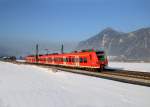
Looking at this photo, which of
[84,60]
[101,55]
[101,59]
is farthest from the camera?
[84,60]

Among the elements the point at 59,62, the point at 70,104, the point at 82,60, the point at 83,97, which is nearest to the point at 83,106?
the point at 70,104

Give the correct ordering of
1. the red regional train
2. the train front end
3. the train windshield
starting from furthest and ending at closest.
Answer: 1. the train windshield
2. the red regional train
3. the train front end

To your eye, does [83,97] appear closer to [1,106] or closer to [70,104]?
[70,104]

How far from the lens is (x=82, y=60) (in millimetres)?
39219

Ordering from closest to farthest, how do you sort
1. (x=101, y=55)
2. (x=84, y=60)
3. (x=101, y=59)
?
(x=101, y=59) → (x=101, y=55) → (x=84, y=60)

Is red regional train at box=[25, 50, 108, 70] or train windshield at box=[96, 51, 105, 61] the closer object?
red regional train at box=[25, 50, 108, 70]

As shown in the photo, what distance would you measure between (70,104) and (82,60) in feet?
90.5

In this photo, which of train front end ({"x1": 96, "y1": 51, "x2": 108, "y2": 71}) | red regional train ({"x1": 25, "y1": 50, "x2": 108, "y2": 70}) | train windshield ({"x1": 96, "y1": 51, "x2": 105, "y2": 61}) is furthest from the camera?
train windshield ({"x1": 96, "y1": 51, "x2": 105, "y2": 61})

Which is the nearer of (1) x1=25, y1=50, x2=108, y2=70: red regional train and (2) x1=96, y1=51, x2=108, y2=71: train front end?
(2) x1=96, y1=51, x2=108, y2=71: train front end

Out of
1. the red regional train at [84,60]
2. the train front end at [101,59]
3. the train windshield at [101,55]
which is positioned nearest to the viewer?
the train front end at [101,59]

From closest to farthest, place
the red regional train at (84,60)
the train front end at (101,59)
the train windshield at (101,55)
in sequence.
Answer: the train front end at (101,59) < the red regional train at (84,60) < the train windshield at (101,55)

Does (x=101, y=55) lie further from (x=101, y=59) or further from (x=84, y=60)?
(x=84, y=60)

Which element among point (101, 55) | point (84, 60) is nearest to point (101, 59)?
point (101, 55)

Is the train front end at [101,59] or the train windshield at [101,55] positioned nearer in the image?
the train front end at [101,59]
